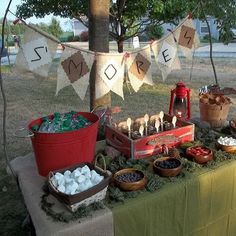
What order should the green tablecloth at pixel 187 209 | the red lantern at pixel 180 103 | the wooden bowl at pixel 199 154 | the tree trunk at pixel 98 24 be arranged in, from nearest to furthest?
the green tablecloth at pixel 187 209 < the wooden bowl at pixel 199 154 < the red lantern at pixel 180 103 < the tree trunk at pixel 98 24

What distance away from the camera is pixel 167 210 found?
1.31 m

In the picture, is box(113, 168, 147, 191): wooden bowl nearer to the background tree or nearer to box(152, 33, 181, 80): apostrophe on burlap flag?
box(152, 33, 181, 80): apostrophe on burlap flag

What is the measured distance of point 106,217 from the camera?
115 centimetres

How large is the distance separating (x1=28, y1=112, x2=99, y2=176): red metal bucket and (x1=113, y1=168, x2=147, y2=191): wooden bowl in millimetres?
184

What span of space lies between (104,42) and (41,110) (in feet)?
10.1

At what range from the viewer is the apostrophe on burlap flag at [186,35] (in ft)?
6.56

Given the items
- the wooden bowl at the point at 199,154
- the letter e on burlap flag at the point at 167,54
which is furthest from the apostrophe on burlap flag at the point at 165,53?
the wooden bowl at the point at 199,154

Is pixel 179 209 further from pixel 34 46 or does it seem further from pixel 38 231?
pixel 34 46

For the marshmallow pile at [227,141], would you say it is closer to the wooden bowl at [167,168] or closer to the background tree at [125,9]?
the wooden bowl at [167,168]

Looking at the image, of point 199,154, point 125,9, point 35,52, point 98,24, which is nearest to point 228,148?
point 199,154

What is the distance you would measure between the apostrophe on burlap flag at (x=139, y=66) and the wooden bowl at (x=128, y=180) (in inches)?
24.7

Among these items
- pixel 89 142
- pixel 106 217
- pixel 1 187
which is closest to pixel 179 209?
pixel 106 217

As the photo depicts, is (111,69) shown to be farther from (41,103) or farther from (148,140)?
(41,103)

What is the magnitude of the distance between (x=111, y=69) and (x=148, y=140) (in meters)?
0.47
